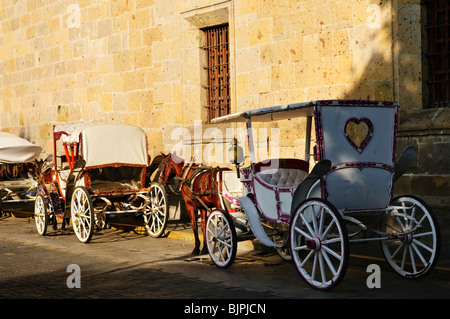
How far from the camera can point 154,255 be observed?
9.93 meters

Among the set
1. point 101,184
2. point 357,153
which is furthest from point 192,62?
point 357,153

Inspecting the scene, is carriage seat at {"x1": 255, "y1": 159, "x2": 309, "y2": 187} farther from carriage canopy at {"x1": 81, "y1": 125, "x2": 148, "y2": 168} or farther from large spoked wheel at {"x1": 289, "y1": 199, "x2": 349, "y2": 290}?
carriage canopy at {"x1": 81, "y1": 125, "x2": 148, "y2": 168}

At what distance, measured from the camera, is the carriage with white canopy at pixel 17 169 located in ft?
49.3

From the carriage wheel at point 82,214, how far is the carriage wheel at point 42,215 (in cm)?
95

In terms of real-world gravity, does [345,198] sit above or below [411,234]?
above

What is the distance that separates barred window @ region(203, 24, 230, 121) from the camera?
15.0m

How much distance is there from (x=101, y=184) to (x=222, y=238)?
445 cm

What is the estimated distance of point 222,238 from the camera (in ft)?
27.9

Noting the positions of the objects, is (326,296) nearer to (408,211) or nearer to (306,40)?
(408,211)

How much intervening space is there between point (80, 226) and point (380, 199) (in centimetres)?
583

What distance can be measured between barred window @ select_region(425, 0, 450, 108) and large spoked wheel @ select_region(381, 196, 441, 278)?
3.57m

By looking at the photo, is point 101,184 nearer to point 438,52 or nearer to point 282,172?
point 282,172

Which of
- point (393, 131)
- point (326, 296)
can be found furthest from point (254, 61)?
point (326, 296)

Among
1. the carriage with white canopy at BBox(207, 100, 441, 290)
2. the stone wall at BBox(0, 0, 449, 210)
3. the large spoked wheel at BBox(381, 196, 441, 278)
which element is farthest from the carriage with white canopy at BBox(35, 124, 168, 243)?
the large spoked wheel at BBox(381, 196, 441, 278)
